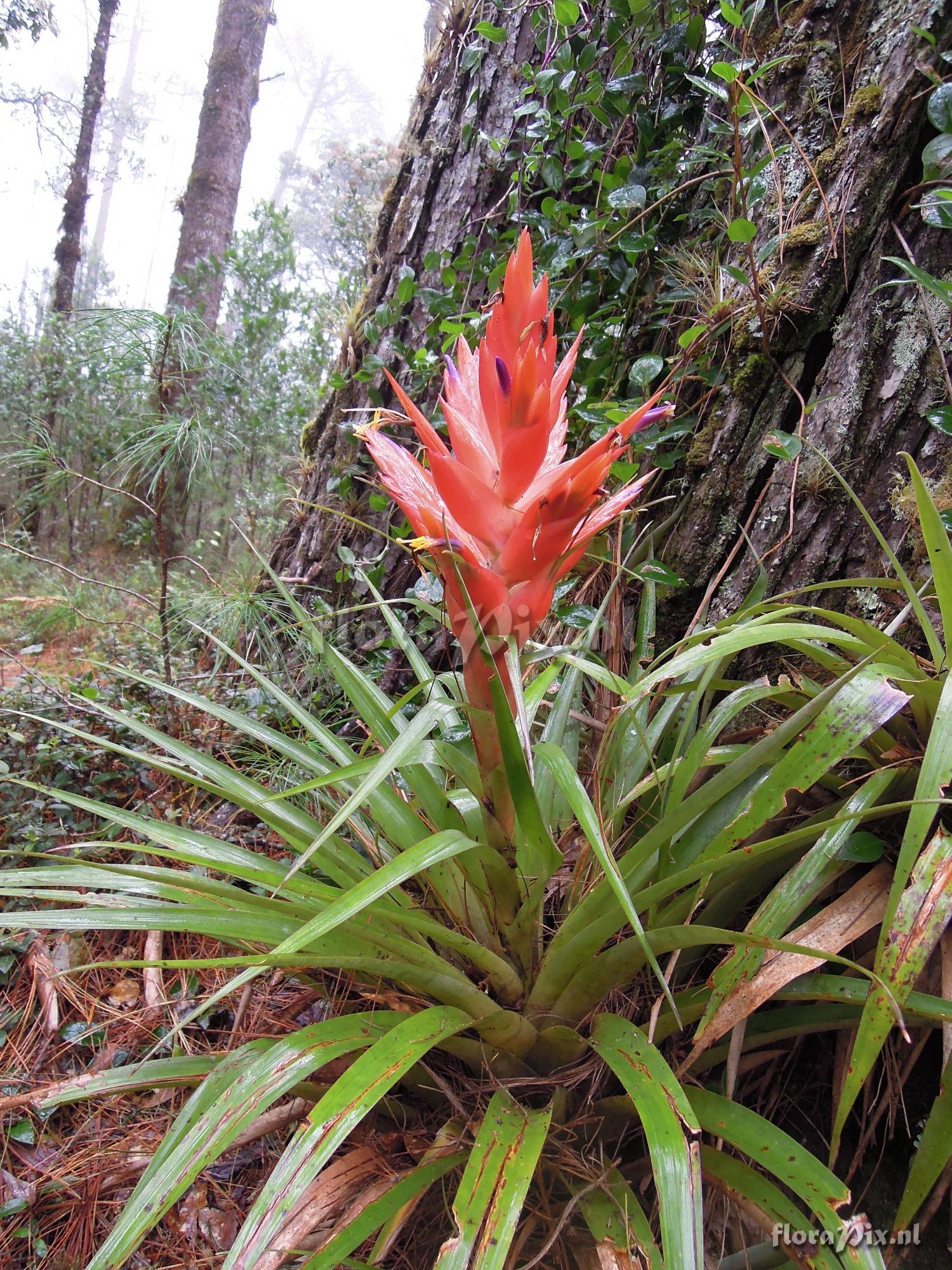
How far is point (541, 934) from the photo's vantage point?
36.2 inches

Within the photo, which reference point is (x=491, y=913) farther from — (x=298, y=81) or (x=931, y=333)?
(x=298, y=81)

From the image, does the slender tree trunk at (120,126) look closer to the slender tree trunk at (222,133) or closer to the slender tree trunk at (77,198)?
the slender tree trunk at (77,198)

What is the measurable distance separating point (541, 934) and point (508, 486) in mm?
629

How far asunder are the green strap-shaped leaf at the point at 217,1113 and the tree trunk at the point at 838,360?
93 cm

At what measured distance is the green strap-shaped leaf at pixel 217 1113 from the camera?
64cm

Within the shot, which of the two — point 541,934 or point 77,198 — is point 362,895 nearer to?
point 541,934

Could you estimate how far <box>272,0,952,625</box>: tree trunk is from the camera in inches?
45.5

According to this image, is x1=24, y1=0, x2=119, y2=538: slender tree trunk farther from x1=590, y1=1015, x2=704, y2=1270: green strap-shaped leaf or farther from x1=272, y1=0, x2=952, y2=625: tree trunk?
x1=590, y1=1015, x2=704, y2=1270: green strap-shaped leaf

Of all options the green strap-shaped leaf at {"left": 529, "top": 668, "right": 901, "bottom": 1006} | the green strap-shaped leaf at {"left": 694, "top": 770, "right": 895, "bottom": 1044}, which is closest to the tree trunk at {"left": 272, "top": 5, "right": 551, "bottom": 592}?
the green strap-shaped leaf at {"left": 529, "top": 668, "right": 901, "bottom": 1006}

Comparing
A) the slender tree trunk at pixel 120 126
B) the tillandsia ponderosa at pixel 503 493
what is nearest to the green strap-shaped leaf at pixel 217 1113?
the tillandsia ponderosa at pixel 503 493

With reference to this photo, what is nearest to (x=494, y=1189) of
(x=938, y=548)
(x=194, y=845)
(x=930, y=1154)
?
(x=930, y=1154)

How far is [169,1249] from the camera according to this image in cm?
98

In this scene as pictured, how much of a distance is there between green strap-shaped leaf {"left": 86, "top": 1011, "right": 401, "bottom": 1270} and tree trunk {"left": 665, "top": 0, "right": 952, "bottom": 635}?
0.93 m

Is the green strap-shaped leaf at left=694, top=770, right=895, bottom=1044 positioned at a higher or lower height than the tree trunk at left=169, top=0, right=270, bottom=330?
lower
